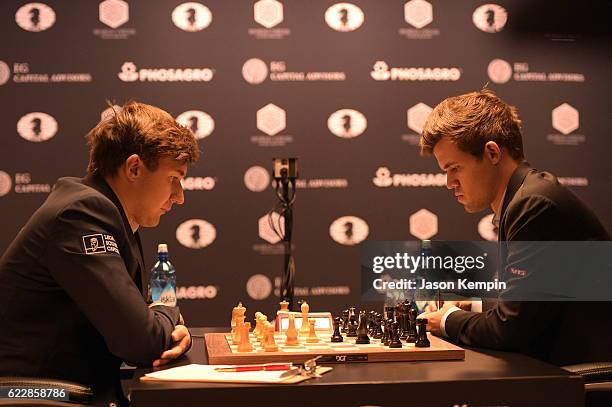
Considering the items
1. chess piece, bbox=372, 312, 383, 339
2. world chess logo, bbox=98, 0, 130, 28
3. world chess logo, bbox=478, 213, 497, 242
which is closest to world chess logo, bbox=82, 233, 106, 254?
chess piece, bbox=372, 312, 383, 339

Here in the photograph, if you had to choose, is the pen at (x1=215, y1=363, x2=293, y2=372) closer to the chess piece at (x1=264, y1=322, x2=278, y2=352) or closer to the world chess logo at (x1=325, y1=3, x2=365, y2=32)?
the chess piece at (x1=264, y1=322, x2=278, y2=352)

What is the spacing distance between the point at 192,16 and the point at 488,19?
2.02m

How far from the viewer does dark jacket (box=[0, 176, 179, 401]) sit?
6.00 feet

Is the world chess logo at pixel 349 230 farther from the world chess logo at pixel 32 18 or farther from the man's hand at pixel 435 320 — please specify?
the man's hand at pixel 435 320

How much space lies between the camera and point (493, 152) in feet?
7.82

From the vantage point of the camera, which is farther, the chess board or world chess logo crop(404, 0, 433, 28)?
world chess logo crop(404, 0, 433, 28)

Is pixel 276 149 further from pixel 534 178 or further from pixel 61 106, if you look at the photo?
pixel 534 178

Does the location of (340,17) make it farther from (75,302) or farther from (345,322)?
(75,302)

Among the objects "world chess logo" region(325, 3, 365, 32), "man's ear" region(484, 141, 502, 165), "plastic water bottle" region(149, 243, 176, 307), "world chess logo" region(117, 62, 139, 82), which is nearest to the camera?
"man's ear" region(484, 141, 502, 165)

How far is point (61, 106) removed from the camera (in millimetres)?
4988

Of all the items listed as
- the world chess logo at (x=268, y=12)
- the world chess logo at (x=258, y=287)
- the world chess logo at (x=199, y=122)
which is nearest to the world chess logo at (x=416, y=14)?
the world chess logo at (x=268, y=12)

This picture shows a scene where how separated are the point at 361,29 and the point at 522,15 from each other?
3.70 feet

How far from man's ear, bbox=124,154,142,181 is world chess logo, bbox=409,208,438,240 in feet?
10.4

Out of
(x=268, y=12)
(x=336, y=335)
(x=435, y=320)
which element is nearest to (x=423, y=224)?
(x=268, y=12)
